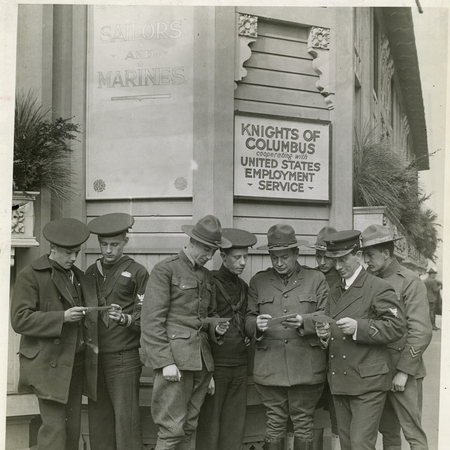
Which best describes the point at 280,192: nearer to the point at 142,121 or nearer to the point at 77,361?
the point at 142,121

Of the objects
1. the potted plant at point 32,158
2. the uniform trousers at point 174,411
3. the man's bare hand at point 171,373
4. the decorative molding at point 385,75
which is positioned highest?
the decorative molding at point 385,75

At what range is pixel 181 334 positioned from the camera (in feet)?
13.5

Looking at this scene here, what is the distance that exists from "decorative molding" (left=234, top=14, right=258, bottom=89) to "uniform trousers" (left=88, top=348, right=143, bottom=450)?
2.91 metres

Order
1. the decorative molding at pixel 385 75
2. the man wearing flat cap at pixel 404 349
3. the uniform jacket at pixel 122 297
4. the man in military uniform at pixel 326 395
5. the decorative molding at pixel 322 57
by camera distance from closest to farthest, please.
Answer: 1. the man wearing flat cap at pixel 404 349
2. the uniform jacket at pixel 122 297
3. the man in military uniform at pixel 326 395
4. the decorative molding at pixel 322 57
5. the decorative molding at pixel 385 75

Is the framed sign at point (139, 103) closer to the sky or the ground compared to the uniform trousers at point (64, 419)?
closer to the sky

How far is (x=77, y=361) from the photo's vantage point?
4359 mm

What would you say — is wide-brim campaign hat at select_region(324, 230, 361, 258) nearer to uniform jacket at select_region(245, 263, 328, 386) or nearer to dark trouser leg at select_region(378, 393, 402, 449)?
uniform jacket at select_region(245, 263, 328, 386)

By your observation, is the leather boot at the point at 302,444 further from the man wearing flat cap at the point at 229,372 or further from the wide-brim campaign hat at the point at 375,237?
the wide-brim campaign hat at the point at 375,237

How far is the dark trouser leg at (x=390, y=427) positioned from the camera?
14.8ft

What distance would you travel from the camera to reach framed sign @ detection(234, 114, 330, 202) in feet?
18.1

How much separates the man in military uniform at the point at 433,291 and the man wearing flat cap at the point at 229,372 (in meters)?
1.57

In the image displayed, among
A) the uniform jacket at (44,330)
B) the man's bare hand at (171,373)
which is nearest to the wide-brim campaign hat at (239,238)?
the man's bare hand at (171,373)

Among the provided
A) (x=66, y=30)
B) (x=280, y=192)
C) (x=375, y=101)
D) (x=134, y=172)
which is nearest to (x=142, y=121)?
(x=134, y=172)

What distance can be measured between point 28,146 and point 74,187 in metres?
0.71
